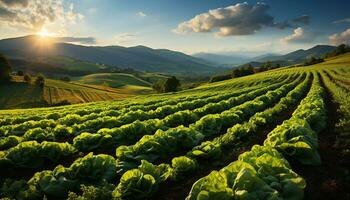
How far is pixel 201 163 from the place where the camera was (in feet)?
33.1

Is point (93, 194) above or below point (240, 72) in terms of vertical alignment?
above

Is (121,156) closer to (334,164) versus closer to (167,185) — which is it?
(167,185)

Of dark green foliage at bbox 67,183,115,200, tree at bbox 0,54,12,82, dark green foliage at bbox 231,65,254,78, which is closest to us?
dark green foliage at bbox 67,183,115,200

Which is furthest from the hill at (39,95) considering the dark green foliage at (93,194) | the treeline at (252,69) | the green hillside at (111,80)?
the dark green foliage at (93,194)

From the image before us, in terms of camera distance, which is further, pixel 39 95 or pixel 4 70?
pixel 4 70

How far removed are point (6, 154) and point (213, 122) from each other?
29.6 feet

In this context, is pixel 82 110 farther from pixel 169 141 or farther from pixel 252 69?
pixel 252 69

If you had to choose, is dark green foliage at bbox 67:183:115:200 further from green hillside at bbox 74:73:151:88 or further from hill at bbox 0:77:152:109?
green hillside at bbox 74:73:151:88

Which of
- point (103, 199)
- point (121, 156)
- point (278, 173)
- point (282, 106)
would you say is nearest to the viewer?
point (278, 173)

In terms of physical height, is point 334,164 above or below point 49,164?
above

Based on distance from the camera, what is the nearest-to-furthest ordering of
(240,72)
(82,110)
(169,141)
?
(169,141) < (82,110) < (240,72)

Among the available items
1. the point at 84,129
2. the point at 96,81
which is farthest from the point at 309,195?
the point at 96,81

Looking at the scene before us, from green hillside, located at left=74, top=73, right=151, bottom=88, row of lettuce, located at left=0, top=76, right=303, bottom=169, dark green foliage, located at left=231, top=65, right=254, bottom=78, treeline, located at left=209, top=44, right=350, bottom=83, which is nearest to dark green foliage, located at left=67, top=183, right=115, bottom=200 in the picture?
row of lettuce, located at left=0, top=76, right=303, bottom=169

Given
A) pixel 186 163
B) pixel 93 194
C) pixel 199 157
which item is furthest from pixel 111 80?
pixel 93 194
